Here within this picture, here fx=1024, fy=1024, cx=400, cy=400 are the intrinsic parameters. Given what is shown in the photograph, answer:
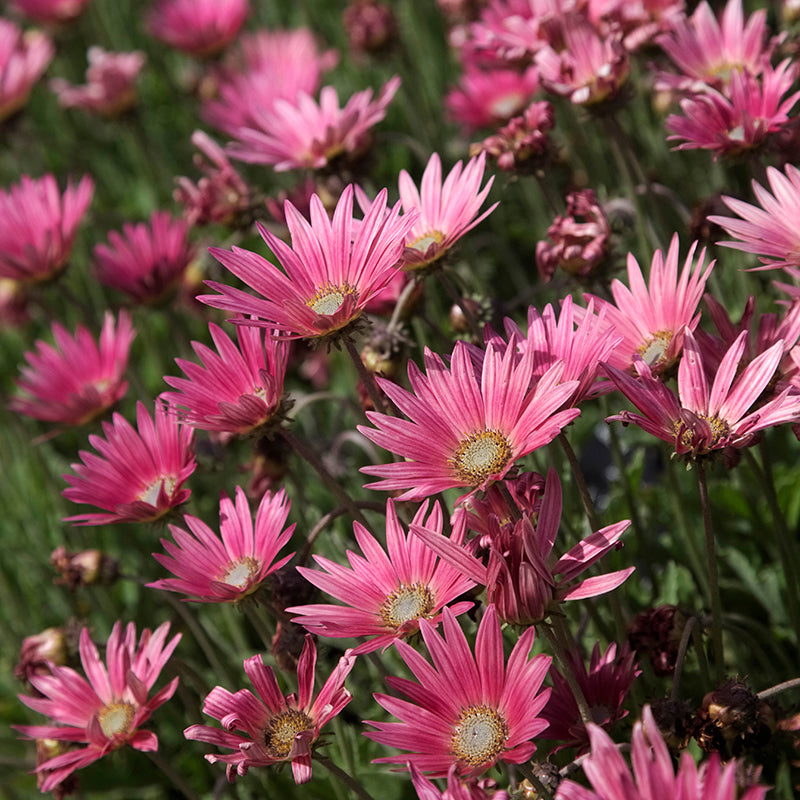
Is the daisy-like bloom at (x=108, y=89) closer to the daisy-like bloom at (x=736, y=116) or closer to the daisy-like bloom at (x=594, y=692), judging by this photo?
the daisy-like bloom at (x=736, y=116)

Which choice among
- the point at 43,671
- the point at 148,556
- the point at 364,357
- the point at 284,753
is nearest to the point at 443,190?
the point at 364,357

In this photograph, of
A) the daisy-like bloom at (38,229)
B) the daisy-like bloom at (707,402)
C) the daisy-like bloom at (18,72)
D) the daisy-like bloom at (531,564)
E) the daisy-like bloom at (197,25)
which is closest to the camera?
the daisy-like bloom at (531,564)

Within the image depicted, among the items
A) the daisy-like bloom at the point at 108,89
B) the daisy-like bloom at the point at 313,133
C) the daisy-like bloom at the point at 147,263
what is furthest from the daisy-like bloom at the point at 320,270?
the daisy-like bloom at the point at 108,89

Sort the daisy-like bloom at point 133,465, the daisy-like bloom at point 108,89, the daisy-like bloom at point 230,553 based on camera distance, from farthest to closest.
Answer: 1. the daisy-like bloom at point 108,89
2. the daisy-like bloom at point 133,465
3. the daisy-like bloom at point 230,553

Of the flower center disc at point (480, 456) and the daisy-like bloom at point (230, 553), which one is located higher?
the flower center disc at point (480, 456)

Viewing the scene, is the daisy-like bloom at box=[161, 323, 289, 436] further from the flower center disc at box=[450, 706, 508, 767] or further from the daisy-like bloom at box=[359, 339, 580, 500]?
the flower center disc at box=[450, 706, 508, 767]

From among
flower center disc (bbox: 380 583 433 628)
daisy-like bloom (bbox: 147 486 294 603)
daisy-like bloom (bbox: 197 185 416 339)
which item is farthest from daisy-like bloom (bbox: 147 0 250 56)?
flower center disc (bbox: 380 583 433 628)
